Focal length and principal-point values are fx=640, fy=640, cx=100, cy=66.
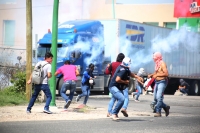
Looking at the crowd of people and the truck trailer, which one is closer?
the crowd of people

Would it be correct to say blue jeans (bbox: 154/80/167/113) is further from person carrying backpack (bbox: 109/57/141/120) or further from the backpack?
the backpack

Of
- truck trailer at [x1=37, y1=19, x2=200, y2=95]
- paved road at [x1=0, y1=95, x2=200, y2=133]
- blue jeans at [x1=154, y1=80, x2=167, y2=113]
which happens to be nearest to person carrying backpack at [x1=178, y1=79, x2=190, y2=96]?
truck trailer at [x1=37, y1=19, x2=200, y2=95]

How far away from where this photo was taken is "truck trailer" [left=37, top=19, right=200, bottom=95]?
2933cm

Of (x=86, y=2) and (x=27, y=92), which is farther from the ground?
(x=86, y=2)

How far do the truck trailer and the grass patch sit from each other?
452cm

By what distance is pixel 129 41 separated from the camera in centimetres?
3331

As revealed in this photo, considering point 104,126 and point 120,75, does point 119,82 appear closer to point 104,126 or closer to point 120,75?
point 120,75

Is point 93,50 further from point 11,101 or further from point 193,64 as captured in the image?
point 193,64

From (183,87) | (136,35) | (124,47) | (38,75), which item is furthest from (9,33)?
(38,75)

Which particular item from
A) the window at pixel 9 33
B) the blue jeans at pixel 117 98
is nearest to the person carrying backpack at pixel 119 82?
the blue jeans at pixel 117 98

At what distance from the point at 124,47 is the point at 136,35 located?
1.71 metres

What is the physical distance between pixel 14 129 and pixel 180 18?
4469 centimetres

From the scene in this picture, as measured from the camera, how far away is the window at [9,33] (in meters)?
43.5

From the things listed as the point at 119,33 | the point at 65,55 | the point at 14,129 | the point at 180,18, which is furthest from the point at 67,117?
the point at 180,18
